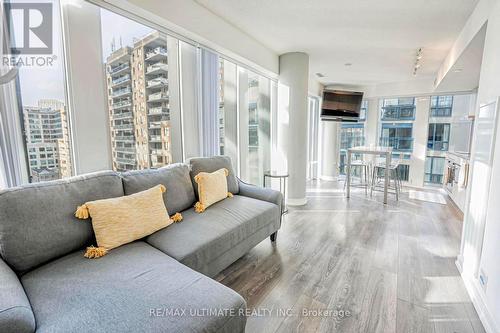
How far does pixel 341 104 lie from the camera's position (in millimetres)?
5613

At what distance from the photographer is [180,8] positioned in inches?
95.2

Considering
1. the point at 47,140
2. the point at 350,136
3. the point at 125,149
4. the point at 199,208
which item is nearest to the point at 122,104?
the point at 125,149

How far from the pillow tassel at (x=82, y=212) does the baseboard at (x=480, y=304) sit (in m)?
2.74

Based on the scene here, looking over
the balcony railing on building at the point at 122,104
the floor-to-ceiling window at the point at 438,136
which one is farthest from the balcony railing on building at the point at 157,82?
the floor-to-ceiling window at the point at 438,136

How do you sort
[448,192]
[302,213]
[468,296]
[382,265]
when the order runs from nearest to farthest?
[468,296] < [382,265] < [302,213] < [448,192]

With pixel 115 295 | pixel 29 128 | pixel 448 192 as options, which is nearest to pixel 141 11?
pixel 29 128

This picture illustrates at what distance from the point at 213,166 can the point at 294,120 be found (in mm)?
1989

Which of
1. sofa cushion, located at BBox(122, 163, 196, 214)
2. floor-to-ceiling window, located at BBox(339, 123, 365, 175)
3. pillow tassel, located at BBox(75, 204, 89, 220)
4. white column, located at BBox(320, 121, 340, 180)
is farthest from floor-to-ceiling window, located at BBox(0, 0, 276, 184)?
floor-to-ceiling window, located at BBox(339, 123, 365, 175)

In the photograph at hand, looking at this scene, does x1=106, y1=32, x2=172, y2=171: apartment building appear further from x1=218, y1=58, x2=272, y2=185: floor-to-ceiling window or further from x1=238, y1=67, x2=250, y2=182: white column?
x1=238, y1=67, x2=250, y2=182: white column

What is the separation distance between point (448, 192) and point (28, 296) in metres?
6.22

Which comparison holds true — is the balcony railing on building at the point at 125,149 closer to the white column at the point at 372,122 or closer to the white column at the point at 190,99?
the white column at the point at 190,99

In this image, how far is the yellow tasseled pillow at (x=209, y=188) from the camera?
8.05 feet

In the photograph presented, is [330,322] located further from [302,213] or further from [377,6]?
[377,6]

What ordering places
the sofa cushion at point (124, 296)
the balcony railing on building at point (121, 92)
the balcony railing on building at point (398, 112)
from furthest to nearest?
the balcony railing on building at point (398, 112)
the balcony railing on building at point (121, 92)
the sofa cushion at point (124, 296)
